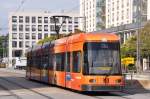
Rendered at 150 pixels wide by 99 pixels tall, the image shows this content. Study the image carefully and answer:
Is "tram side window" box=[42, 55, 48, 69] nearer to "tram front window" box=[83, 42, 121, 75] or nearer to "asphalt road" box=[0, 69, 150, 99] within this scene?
"asphalt road" box=[0, 69, 150, 99]

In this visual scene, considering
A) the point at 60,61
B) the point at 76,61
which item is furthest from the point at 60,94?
the point at 60,61

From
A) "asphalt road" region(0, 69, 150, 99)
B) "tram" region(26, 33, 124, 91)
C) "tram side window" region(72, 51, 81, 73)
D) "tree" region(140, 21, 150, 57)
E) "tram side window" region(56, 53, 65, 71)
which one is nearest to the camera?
"asphalt road" region(0, 69, 150, 99)

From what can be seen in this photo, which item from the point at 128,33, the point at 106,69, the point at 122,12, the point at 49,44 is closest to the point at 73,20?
the point at 122,12

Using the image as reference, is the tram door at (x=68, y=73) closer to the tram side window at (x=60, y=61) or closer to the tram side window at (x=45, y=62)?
the tram side window at (x=60, y=61)

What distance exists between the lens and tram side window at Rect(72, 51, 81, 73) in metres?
28.6

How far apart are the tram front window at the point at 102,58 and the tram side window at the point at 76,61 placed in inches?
32.3

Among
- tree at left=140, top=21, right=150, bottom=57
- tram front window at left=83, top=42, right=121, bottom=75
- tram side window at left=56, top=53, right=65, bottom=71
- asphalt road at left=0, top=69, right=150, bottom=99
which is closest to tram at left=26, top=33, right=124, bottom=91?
→ tram front window at left=83, top=42, right=121, bottom=75

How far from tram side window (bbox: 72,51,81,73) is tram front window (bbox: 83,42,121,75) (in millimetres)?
821

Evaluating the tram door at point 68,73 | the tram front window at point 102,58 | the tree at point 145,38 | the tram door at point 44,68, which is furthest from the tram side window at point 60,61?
the tree at point 145,38

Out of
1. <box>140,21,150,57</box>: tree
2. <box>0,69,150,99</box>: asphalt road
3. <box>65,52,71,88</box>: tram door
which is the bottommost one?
<box>0,69,150,99</box>: asphalt road

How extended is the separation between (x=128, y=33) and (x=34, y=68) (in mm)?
77004

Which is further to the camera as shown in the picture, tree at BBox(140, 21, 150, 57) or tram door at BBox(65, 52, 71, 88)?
tree at BBox(140, 21, 150, 57)

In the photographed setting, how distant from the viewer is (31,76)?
4988 centimetres

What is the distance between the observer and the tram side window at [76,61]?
28578mm
